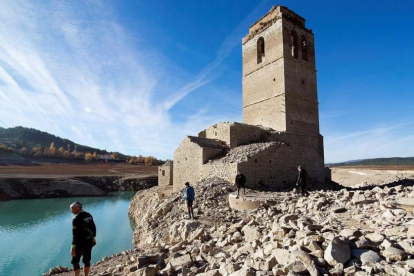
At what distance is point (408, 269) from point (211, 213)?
7112 mm

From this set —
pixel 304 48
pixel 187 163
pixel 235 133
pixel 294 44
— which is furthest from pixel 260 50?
pixel 187 163

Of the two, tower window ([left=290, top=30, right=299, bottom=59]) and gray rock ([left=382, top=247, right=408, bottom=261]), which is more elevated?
tower window ([left=290, top=30, right=299, bottom=59])

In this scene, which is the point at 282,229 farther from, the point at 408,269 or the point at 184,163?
the point at 184,163

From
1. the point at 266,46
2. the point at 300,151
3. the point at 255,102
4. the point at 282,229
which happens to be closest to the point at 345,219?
the point at 282,229

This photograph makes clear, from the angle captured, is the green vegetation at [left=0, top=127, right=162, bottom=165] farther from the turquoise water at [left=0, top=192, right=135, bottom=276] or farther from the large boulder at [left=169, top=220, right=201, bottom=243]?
the large boulder at [left=169, top=220, right=201, bottom=243]

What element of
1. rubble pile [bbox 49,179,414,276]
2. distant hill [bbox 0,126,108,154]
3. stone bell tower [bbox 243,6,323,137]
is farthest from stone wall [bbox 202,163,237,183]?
distant hill [bbox 0,126,108,154]

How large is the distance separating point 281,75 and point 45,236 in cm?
2075

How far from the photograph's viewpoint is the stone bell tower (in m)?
20.9

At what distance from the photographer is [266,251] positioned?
4.55 meters

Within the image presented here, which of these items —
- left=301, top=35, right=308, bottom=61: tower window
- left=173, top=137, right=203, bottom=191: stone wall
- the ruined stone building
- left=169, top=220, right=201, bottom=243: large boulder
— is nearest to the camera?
left=169, top=220, right=201, bottom=243: large boulder

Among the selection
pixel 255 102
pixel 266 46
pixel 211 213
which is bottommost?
pixel 211 213

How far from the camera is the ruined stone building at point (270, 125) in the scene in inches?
593

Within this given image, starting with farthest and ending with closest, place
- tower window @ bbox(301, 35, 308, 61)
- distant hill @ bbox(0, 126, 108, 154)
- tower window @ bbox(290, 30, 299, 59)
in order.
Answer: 1. distant hill @ bbox(0, 126, 108, 154)
2. tower window @ bbox(301, 35, 308, 61)
3. tower window @ bbox(290, 30, 299, 59)

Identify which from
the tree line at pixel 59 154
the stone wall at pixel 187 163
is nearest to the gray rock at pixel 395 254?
the stone wall at pixel 187 163
